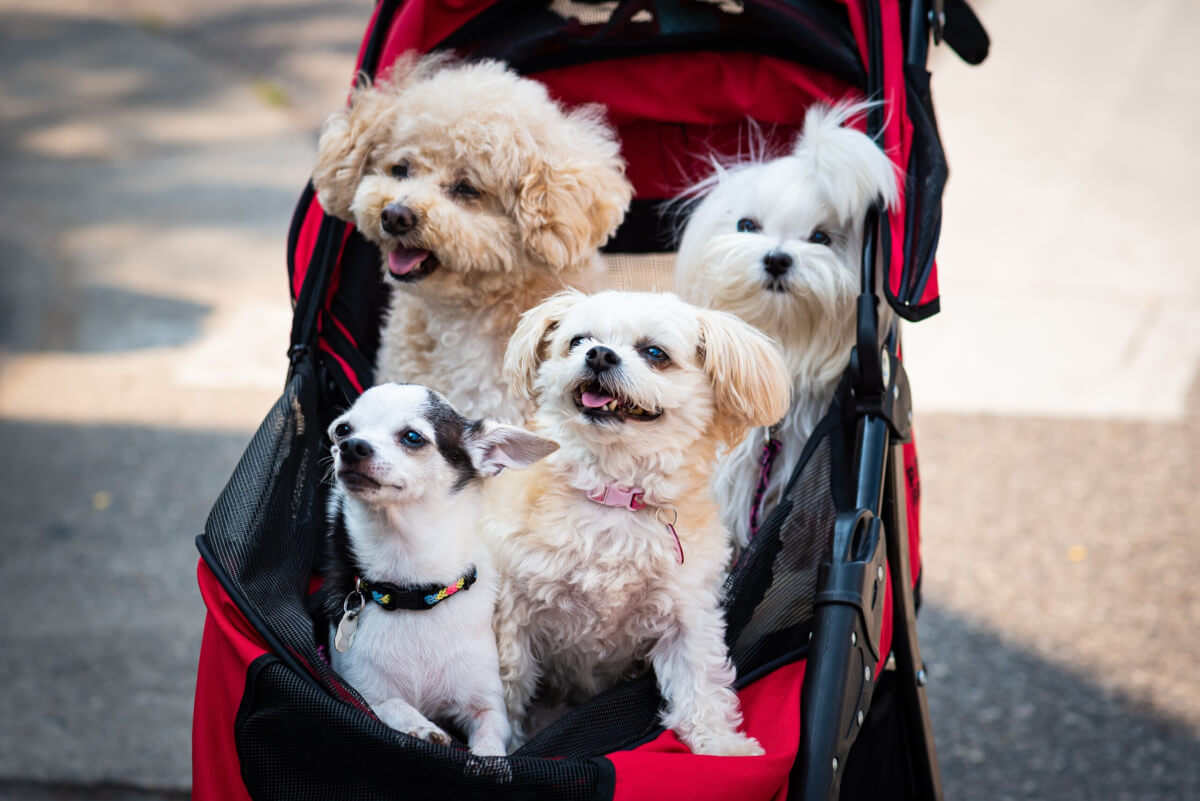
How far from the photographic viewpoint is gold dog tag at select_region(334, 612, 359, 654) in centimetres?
168

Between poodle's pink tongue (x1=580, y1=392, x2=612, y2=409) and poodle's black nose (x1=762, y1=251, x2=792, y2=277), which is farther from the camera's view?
poodle's black nose (x1=762, y1=251, x2=792, y2=277)

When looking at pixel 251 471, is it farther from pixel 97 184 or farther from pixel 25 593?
pixel 97 184

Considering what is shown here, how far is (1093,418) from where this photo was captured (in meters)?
4.48

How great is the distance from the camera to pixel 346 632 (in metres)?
1.69

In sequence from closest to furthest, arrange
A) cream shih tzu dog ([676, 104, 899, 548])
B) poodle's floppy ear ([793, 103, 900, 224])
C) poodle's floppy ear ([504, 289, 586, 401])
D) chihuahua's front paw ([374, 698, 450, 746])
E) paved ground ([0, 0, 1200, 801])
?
chihuahua's front paw ([374, 698, 450, 746]), poodle's floppy ear ([504, 289, 586, 401]), poodle's floppy ear ([793, 103, 900, 224]), cream shih tzu dog ([676, 104, 899, 548]), paved ground ([0, 0, 1200, 801])

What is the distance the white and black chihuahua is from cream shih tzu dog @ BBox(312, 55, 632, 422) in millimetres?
486

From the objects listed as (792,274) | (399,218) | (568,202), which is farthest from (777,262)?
(399,218)

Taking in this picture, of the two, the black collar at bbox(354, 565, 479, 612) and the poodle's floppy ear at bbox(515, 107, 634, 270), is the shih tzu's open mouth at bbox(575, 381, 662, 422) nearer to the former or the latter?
the black collar at bbox(354, 565, 479, 612)

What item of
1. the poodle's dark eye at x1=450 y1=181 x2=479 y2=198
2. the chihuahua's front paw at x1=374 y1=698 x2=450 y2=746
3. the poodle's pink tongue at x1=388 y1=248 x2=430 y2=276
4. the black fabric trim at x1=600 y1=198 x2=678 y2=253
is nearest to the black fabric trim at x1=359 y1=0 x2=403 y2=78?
the poodle's dark eye at x1=450 y1=181 x2=479 y2=198

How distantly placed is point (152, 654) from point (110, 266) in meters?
2.80

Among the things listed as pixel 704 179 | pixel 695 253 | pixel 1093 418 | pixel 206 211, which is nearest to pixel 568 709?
pixel 695 253

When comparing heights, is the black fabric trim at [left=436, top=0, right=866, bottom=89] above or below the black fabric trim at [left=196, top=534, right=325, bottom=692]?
above

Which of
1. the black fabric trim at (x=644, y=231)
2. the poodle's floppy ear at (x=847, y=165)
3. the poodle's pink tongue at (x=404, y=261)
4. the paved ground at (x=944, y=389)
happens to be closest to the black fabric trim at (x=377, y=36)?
the poodle's pink tongue at (x=404, y=261)

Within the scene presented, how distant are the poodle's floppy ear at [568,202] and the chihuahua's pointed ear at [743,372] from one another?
1.55ft
